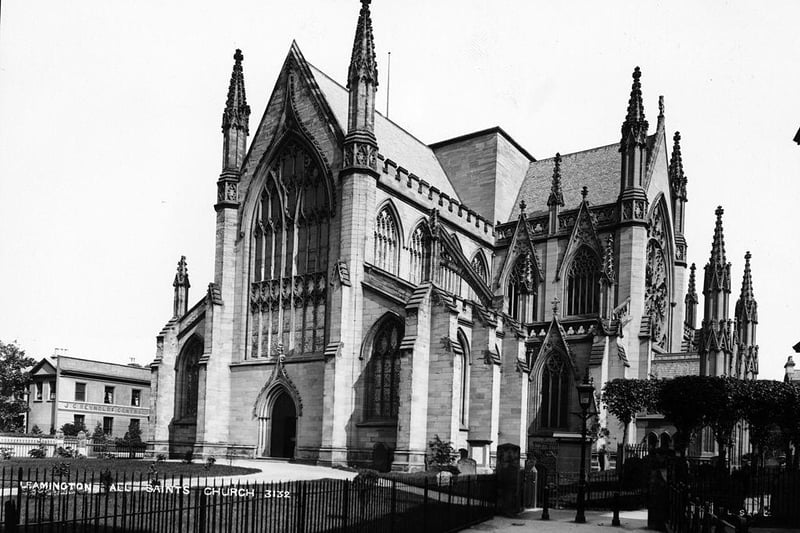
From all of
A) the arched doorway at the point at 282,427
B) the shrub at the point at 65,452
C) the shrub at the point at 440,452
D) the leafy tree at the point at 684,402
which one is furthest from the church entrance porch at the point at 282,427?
the leafy tree at the point at 684,402

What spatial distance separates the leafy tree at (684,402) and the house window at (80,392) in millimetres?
47861

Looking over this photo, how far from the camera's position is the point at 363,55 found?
34750mm

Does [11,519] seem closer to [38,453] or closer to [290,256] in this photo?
[290,256]

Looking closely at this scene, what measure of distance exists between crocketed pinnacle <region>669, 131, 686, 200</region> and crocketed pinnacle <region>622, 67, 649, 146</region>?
28.5 feet

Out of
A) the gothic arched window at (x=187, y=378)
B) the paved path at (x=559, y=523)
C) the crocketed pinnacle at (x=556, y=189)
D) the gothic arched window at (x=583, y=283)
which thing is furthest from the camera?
the crocketed pinnacle at (x=556, y=189)

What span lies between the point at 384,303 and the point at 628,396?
11.6m

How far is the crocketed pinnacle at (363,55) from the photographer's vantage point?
113 feet

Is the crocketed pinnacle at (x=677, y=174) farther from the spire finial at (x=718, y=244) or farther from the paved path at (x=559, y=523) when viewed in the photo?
the paved path at (x=559, y=523)

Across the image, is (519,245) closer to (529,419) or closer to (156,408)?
(529,419)

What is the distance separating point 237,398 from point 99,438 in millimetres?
18491

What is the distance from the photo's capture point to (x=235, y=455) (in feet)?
121

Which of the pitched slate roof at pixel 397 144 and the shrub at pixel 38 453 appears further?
the pitched slate roof at pixel 397 144

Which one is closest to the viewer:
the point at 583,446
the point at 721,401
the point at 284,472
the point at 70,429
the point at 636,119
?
the point at 583,446

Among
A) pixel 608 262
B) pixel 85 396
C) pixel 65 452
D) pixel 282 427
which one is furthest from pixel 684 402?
pixel 85 396
